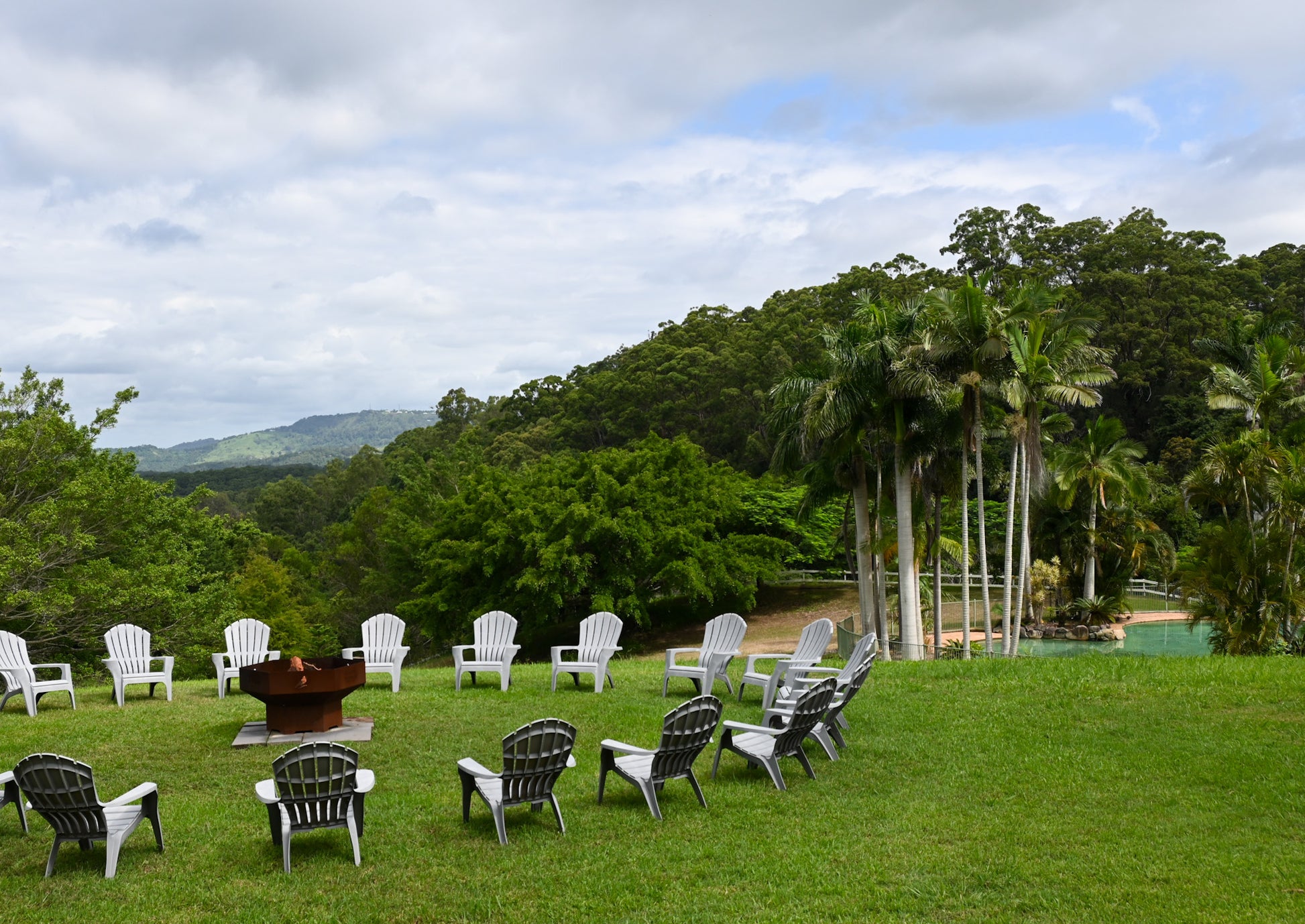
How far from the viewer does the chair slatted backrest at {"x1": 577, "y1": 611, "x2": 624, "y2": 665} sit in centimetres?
1261

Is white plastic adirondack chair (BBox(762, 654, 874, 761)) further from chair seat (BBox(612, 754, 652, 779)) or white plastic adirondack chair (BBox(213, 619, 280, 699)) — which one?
white plastic adirondack chair (BBox(213, 619, 280, 699))

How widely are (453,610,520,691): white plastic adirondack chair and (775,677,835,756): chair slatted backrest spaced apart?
16.7 ft

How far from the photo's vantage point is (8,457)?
56.4 ft

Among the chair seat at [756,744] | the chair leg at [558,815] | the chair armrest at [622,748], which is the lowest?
the chair leg at [558,815]

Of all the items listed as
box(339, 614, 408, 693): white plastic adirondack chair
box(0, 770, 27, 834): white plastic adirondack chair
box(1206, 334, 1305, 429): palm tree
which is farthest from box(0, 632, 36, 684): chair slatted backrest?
box(1206, 334, 1305, 429): palm tree

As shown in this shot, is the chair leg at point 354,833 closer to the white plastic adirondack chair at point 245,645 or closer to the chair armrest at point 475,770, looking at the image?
the chair armrest at point 475,770

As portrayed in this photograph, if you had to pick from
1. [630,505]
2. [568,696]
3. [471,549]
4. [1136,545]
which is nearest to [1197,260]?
[1136,545]

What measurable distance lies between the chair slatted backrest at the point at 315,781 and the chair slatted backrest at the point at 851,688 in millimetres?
4452

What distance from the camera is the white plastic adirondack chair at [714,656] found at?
11.7m

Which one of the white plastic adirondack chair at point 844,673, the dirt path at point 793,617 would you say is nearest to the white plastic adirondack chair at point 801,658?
the white plastic adirondack chair at point 844,673

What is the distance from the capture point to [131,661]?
11.9 m

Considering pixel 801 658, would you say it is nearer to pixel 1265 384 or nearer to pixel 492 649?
pixel 492 649

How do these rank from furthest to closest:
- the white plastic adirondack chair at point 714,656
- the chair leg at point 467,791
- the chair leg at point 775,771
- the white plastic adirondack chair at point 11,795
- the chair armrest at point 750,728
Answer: the white plastic adirondack chair at point 714,656
the chair armrest at point 750,728
the chair leg at point 775,771
the chair leg at point 467,791
the white plastic adirondack chair at point 11,795

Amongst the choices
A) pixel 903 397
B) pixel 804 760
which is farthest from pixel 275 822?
pixel 903 397
